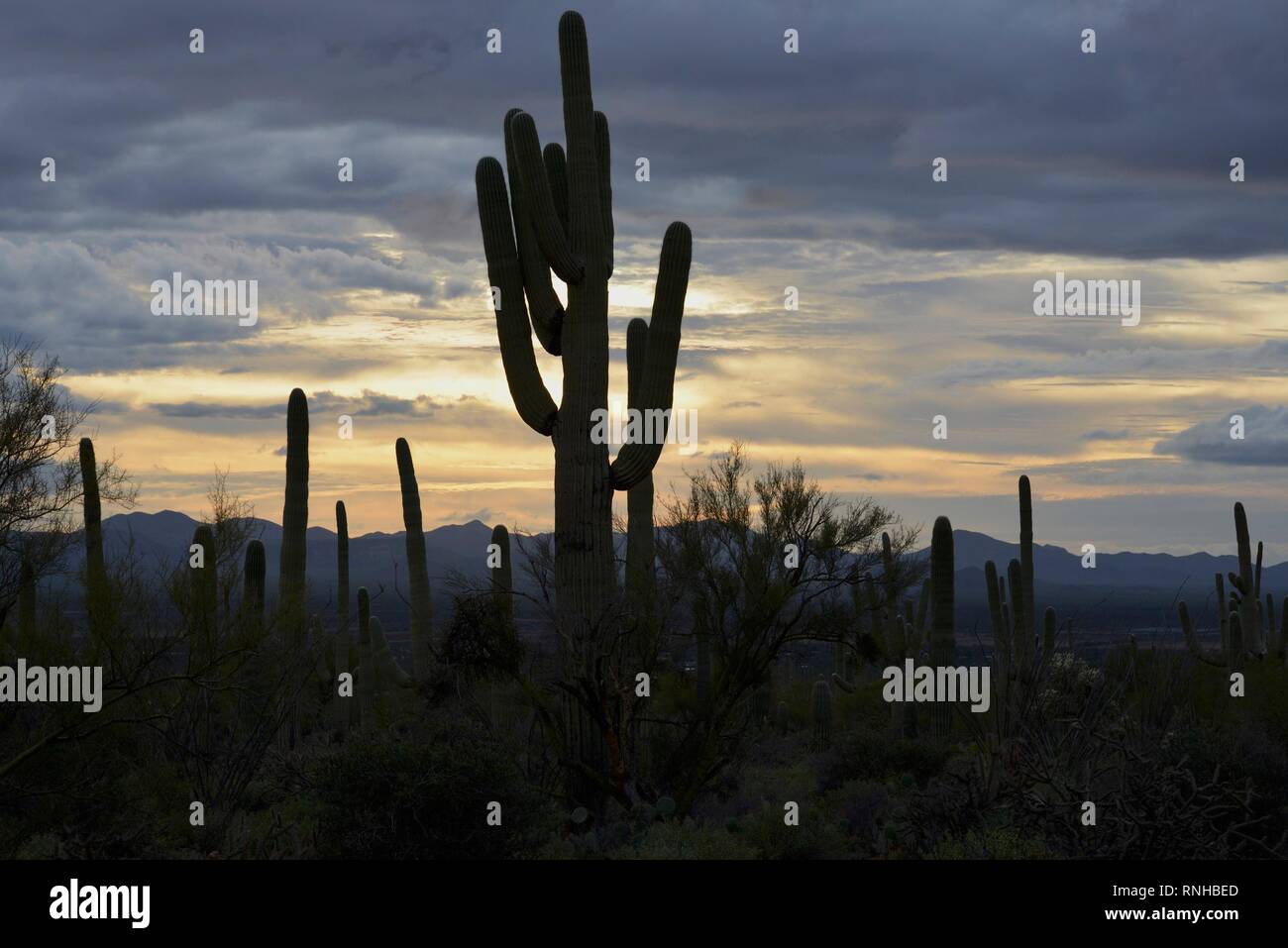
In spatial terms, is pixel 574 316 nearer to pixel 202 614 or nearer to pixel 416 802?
pixel 202 614

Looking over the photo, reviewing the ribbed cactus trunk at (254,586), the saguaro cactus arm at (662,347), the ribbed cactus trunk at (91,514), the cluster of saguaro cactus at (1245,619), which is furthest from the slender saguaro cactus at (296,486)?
the cluster of saguaro cactus at (1245,619)

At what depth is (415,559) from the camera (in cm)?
2645

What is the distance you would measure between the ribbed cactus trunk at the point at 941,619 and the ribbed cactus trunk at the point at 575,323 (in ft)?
28.6

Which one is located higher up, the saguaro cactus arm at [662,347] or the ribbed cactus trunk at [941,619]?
the saguaro cactus arm at [662,347]

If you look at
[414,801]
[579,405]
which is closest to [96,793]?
[414,801]

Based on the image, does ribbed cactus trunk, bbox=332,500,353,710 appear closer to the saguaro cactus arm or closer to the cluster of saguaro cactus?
the saguaro cactus arm

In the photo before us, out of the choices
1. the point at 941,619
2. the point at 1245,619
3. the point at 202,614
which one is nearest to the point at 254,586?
A: the point at 202,614

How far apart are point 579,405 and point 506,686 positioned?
3882 mm

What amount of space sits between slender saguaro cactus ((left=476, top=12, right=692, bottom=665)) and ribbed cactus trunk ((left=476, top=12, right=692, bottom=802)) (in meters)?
0.01

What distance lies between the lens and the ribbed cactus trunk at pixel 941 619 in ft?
74.8

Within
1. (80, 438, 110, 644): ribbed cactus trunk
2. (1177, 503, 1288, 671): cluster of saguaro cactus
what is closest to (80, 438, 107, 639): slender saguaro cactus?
(80, 438, 110, 644): ribbed cactus trunk

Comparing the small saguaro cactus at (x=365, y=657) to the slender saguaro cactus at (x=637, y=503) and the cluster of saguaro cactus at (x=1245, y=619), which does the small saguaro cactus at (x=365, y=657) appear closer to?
the slender saguaro cactus at (x=637, y=503)

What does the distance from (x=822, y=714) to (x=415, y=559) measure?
28.3 ft

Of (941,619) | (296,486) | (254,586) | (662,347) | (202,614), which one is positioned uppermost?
(662,347)
